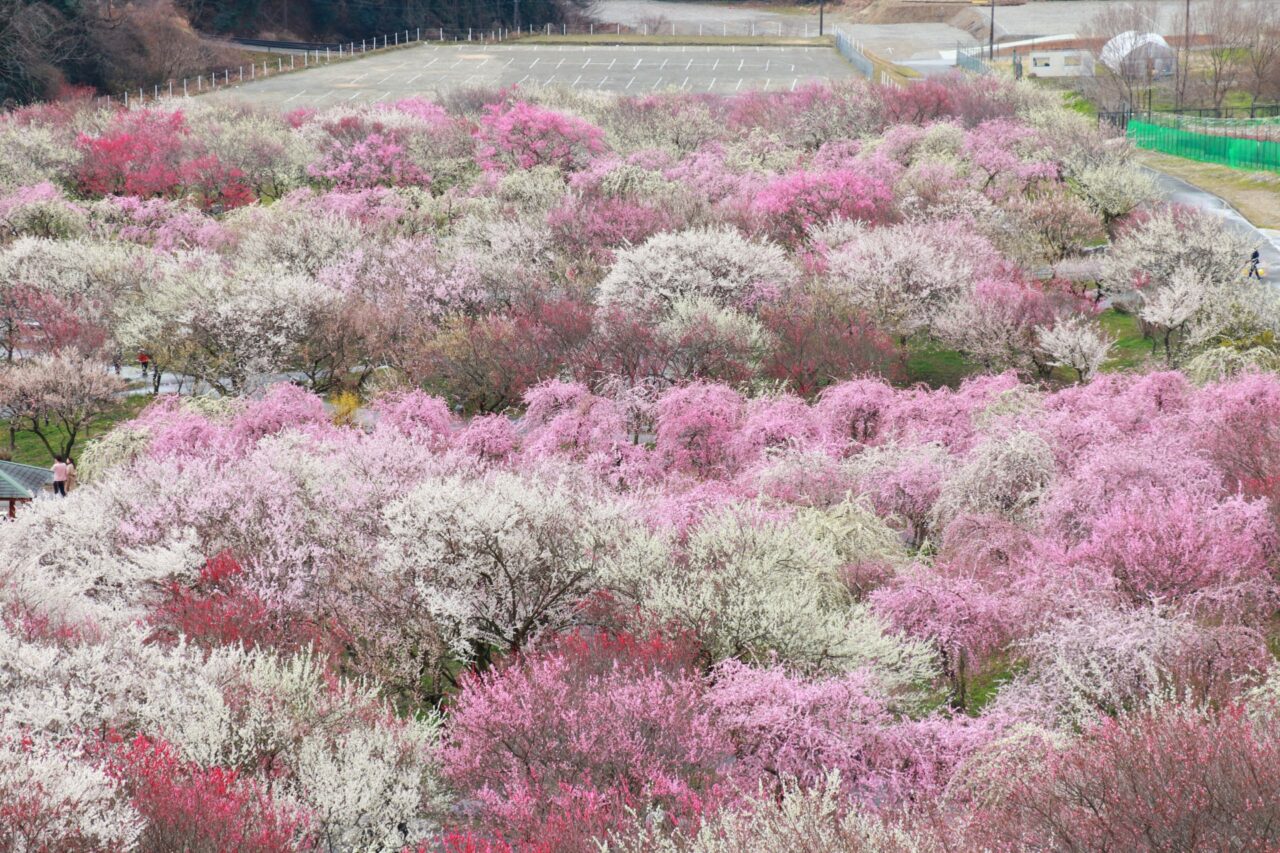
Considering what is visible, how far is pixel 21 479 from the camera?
32125 millimetres

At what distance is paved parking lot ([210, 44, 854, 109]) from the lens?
286 ft

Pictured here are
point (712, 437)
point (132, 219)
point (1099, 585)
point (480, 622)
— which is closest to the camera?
point (1099, 585)

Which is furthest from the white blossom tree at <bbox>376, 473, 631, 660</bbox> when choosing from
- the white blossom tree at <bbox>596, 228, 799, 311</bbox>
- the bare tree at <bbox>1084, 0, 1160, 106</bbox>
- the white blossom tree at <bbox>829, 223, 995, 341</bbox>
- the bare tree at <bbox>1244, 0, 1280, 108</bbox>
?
the bare tree at <bbox>1244, 0, 1280, 108</bbox>

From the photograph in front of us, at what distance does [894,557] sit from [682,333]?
40.0 feet

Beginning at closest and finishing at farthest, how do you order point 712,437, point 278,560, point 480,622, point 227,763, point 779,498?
point 227,763 < point 480,622 < point 278,560 < point 779,498 < point 712,437

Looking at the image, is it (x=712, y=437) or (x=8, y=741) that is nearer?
(x=8, y=741)

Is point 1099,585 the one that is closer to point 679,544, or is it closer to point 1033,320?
point 679,544

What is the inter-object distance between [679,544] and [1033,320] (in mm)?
17491

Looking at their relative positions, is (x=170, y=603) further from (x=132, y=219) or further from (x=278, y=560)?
(x=132, y=219)

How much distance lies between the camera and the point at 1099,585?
64.4 ft

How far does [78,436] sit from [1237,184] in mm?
49096

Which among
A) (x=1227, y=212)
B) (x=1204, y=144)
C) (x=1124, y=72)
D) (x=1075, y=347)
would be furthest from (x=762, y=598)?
(x=1124, y=72)

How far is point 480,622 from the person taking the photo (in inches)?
822

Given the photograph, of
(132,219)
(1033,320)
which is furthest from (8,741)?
(132,219)
